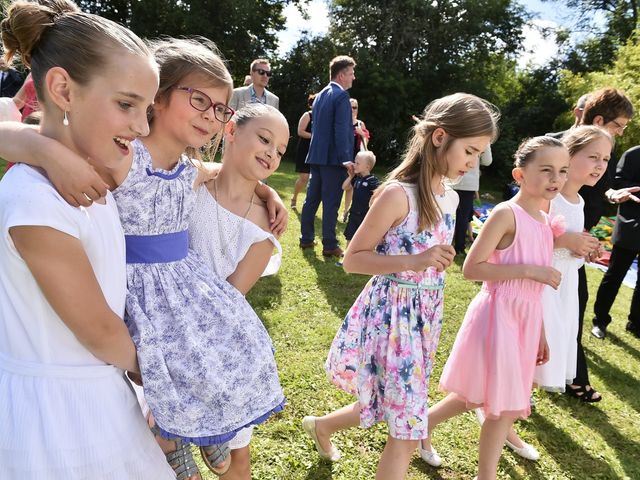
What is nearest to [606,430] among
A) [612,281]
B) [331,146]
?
[612,281]

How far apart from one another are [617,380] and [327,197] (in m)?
3.52

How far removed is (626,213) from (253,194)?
4145 millimetres

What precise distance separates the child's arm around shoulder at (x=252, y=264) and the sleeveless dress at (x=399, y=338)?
0.65 metres

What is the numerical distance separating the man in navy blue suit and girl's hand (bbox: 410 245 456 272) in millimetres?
3803

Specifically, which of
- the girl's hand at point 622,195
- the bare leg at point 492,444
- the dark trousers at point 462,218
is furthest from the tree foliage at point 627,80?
the bare leg at point 492,444

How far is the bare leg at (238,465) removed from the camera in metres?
1.84

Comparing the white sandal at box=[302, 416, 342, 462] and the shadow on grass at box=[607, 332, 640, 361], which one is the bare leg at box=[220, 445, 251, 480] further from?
the shadow on grass at box=[607, 332, 640, 361]

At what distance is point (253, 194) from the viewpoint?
1.97m

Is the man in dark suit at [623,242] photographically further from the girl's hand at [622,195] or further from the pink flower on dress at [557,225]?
the pink flower on dress at [557,225]

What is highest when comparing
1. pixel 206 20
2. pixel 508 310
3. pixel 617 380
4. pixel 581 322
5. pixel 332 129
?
pixel 206 20

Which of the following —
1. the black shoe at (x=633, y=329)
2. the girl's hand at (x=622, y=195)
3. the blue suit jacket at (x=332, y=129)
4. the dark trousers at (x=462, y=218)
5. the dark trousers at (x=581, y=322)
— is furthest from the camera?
the dark trousers at (x=462, y=218)

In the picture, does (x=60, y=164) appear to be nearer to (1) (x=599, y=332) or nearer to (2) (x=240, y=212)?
(2) (x=240, y=212)

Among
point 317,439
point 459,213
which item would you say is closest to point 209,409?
point 317,439

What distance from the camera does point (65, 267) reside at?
44.0 inches
